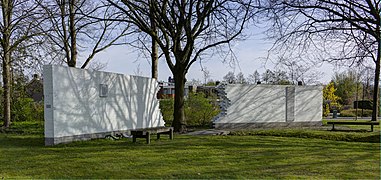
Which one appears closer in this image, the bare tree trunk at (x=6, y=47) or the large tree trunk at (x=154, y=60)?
the bare tree trunk at (x=6, y=47)

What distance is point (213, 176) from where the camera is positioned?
6270 mm

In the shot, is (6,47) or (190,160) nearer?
(190,160)

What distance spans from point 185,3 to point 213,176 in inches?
350

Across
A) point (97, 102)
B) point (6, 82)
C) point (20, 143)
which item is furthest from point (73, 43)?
point (20, 143)

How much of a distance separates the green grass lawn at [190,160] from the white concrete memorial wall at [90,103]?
75 centimetres

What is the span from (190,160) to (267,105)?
10.5 m

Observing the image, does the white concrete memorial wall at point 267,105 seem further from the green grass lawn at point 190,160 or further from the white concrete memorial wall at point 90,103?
the green grass lawn at point 190,160

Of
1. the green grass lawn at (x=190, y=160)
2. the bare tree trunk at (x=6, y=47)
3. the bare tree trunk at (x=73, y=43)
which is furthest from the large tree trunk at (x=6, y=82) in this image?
the green grass lawn at (x=190, y=160)

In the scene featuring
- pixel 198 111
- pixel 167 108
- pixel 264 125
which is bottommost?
pixel 264 125

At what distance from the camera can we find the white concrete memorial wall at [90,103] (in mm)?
10227

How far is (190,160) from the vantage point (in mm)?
7781

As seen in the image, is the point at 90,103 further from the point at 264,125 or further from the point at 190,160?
the point at 264,125

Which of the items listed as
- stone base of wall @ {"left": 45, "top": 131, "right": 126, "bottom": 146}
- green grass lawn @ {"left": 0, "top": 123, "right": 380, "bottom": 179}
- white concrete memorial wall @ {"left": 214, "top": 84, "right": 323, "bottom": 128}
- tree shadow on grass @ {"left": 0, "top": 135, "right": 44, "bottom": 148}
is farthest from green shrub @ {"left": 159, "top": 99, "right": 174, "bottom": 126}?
tree shadow on grass @ {"left": 0, "top": 135, "right": 44, "bottom": 148}

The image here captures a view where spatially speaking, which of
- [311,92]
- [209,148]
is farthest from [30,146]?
[311,92]
